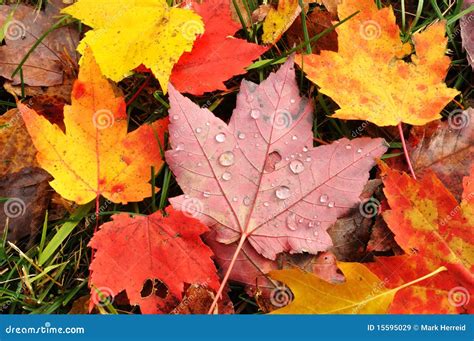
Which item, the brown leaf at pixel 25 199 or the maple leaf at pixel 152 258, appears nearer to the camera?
the maple leaf at pixel 152 258

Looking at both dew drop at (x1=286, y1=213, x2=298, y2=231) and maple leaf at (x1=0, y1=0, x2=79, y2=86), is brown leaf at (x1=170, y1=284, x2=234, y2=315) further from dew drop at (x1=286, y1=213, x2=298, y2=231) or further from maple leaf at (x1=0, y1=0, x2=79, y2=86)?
maple leaf at (x1=0, y1=0, x2=79, y2=86)

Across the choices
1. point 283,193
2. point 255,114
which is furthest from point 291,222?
point 255,114

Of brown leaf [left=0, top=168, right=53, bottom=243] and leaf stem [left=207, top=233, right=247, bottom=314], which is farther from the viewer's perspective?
brown leaf [left=0, top=168, right=53, bottom=243]

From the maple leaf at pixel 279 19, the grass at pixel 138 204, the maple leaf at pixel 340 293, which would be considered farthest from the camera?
the maple leaf at pixel 279 19

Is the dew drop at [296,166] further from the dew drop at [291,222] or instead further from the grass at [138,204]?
the grass at [138,204]

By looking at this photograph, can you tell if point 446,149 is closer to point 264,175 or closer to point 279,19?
point 264,175

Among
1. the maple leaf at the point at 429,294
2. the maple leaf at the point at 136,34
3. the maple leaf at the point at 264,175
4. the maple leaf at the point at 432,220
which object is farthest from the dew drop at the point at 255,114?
the maple leaf at the point at 429,294

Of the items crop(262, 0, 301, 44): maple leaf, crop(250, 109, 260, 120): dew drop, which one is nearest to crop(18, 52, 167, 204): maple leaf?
crop(250, 109, 260, 120): dew drop
